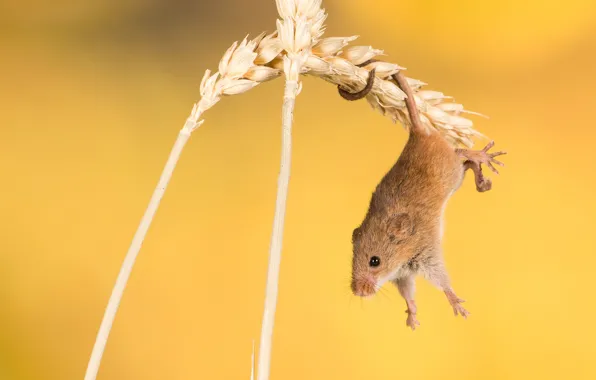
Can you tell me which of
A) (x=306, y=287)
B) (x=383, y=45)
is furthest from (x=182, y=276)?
(x=383, y=45)

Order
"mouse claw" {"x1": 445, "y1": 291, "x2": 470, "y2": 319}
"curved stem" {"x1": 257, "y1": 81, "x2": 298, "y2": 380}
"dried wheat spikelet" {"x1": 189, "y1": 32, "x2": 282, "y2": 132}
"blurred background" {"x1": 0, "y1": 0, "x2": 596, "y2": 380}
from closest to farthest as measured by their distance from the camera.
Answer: "curved stem" {"x1": 257, "y1": 81, "x2": 298, "y2": 380}, "dried wheat spikelet" {"x1": 189, "y1": 32, "x2": 282, "y2": 132}, "mouse claw" {"x1": 445, "y1": 291, "x2": 470, "y2": 319}, "blurred background" {"x1": 0, "y1": 0, "x2": 596, "y2": 380}

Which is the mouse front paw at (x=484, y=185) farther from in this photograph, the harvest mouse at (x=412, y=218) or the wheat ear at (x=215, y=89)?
the wheat ear at (x=215, y=89)

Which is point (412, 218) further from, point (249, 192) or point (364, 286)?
point (249, 192)

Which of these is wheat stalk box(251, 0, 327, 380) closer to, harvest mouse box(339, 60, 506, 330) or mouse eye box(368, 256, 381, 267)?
harvest mouse box(339, 60, 506, 330)

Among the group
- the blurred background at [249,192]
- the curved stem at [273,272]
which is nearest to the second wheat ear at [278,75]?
the curved stem at [273,272]

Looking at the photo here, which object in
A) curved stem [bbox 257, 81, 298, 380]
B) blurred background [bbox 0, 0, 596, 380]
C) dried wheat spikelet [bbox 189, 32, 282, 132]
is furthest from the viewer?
blurred background [bbox 0, 0, 596, 380]

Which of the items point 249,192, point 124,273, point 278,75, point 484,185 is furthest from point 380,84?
point 249,192

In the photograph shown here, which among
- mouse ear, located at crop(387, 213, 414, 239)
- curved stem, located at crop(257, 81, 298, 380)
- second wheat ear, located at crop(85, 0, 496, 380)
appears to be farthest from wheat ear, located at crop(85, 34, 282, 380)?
mouse ear, located at crop(387, 213, 414, 239)
